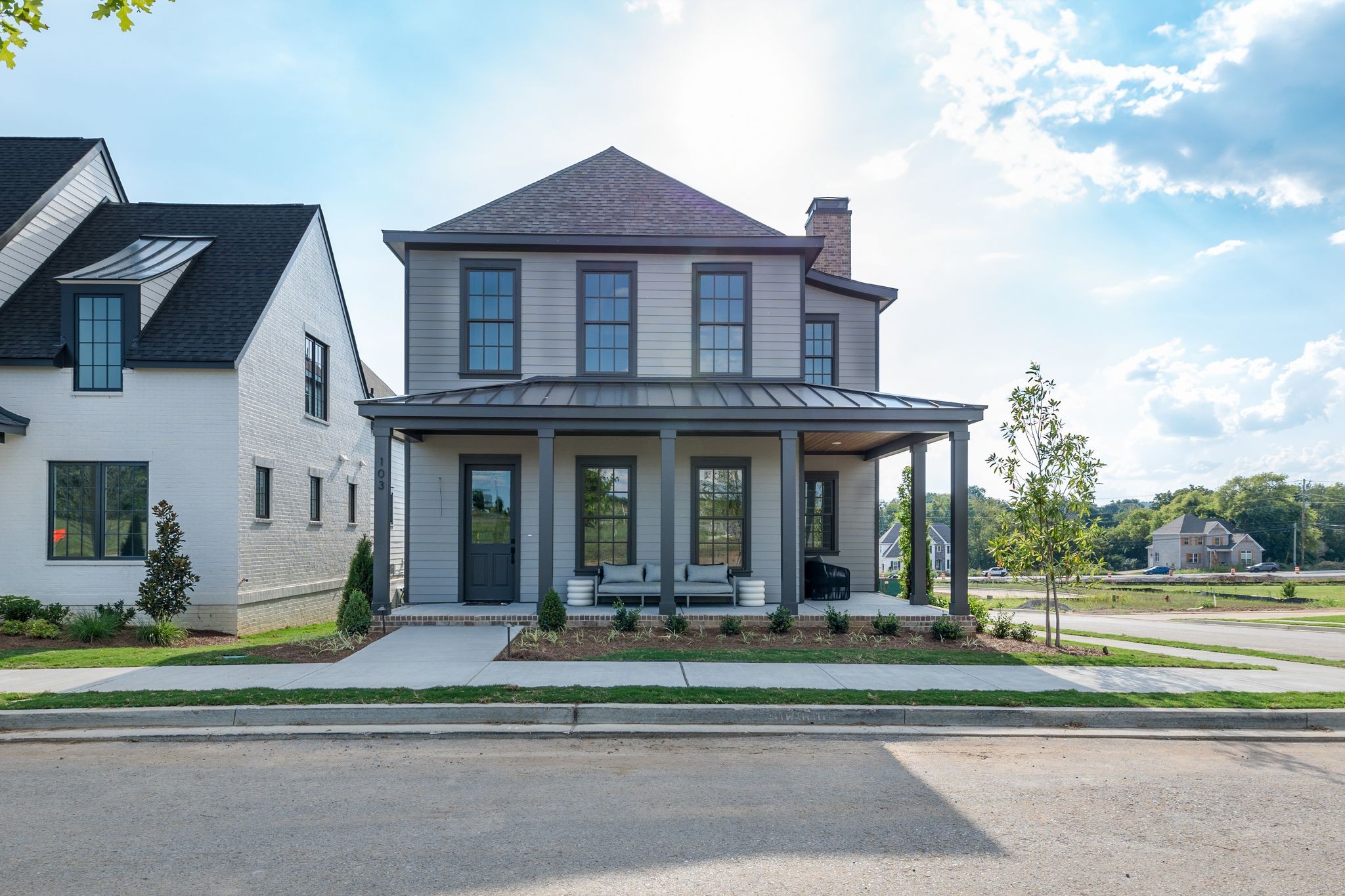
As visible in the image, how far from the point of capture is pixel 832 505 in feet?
57.7

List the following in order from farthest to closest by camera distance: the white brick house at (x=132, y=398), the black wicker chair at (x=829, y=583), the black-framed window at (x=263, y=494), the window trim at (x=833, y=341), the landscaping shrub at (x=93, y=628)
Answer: the window trim at (x=833, y=341) → the black-framed window at (x=263, y=494) → the black wicker chair at (x=829, y=583) → the white brick house at (x=132, y=398) → the landscaping shrub at (x=93, y=628)

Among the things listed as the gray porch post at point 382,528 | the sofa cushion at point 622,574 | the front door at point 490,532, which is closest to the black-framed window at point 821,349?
the sofa cushion at point 622,574

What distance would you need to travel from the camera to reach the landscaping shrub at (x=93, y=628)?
12.7m

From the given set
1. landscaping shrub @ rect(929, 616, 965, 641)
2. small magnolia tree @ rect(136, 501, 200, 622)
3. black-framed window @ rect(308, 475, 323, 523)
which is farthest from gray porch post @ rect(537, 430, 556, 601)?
black-framed window @ rect(308, 475, 323, 523)

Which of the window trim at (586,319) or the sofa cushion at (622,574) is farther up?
the window trim at (586,319)

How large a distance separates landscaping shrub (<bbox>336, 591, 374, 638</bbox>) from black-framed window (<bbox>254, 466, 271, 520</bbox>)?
5.07 meters

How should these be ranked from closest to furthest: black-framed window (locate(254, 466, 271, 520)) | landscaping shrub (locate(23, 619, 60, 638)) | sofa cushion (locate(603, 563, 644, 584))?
1. landscaping shrub (locate(23, 619, 60, 638))
2. sofa cushion (locate(603, 563, 644, 584))
3. black-framed window (locate(254, 466, 271, 520))

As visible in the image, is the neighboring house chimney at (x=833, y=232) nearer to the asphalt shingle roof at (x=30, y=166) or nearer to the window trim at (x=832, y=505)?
the window trim at (x=832, y=505)

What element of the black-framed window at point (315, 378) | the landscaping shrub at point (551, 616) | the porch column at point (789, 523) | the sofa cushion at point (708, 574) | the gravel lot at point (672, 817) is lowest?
the gravel lot at point (672, 817)

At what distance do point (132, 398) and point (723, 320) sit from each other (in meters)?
11.4

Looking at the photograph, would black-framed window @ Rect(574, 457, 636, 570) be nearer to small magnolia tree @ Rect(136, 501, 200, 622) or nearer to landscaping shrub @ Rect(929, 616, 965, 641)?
landscaping shrub @ Rect(929, 616, 965, 641)

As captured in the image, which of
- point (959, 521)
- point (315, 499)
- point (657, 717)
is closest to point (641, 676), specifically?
point (657, 717)

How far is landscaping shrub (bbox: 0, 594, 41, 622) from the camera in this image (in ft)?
44.7

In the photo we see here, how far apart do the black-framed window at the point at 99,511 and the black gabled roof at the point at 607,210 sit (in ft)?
24.8
